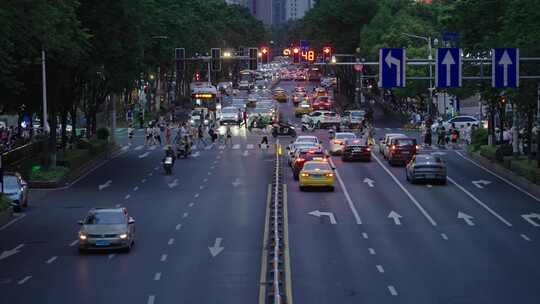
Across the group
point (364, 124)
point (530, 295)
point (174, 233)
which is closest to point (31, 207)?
point (174, 233)

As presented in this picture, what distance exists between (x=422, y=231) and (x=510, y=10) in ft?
79.1

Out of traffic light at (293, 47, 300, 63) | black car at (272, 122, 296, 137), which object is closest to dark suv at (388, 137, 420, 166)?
traffic light at (293, 47, 300, 63)

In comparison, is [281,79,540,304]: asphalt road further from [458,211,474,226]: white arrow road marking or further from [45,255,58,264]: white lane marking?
[45,255,58,264]: white lane marking

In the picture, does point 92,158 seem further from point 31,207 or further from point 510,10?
point 510,10

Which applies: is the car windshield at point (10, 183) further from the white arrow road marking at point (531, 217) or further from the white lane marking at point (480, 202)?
the white arrow road marking at point (531, 217)

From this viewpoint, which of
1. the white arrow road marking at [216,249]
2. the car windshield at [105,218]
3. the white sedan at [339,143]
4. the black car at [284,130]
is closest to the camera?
the white arrow road marking at [216,249]

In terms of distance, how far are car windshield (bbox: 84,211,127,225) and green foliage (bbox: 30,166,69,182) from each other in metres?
20.8

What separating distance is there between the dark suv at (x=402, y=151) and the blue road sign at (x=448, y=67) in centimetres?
1588

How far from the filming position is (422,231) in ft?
140

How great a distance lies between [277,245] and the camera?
3481 cm

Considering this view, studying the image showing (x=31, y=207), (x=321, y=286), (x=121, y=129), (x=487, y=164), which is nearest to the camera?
(x=321, y=286)

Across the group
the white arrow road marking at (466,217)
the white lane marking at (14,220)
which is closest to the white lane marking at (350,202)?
the white arrow road marking at (466,217)

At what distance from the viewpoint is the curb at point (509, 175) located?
54.7 metres

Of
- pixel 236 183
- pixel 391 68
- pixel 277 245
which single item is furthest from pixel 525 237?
pixel 236 183
